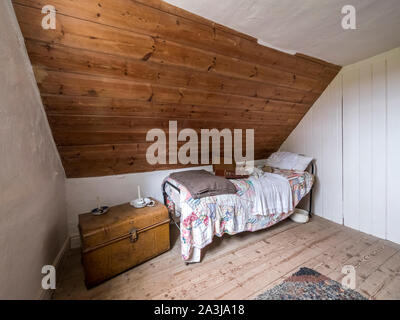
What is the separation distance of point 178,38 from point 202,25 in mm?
221

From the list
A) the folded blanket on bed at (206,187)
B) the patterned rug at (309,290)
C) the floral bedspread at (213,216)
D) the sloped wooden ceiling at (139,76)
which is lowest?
the patterned rug at (309,290)

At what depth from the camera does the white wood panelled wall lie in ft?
6.91

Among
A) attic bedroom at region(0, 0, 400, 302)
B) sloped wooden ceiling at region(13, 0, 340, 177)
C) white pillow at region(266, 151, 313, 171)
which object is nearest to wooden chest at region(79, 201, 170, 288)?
attic bedroom at region(0, 0, 400, 302)

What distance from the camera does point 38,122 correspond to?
1455 millimetres

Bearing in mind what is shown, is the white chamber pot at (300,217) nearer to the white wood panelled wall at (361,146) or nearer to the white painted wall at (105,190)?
the white wood panelled wall at (361,146)

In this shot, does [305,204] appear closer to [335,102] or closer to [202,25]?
[335,102]

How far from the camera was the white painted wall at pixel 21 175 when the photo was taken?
101 cm

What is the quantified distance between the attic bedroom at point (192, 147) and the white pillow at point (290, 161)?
32 millimetres

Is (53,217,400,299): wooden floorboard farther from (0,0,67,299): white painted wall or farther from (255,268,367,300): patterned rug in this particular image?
(0,0,67,299): white painted wall

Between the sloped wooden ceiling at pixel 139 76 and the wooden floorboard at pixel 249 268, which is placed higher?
the sloped wooden ceiling at pixel 139 76

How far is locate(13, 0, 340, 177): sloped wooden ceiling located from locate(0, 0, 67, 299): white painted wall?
9 cm

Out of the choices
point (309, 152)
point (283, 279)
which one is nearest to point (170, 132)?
point (283, 279)

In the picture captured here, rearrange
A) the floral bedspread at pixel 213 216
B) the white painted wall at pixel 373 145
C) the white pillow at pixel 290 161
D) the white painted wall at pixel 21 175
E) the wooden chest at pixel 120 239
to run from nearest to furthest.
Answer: the white painted wall at pixel 21 175 → the wooden chest at pixel 120 239 → the floral bedspread at pixel 213 216 → the white painted wall at pixel 373 145 → the white pillow at pixel 290 161

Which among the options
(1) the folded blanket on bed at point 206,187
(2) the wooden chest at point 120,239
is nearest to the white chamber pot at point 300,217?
(1) the folded blanket on bed at point 206,187
